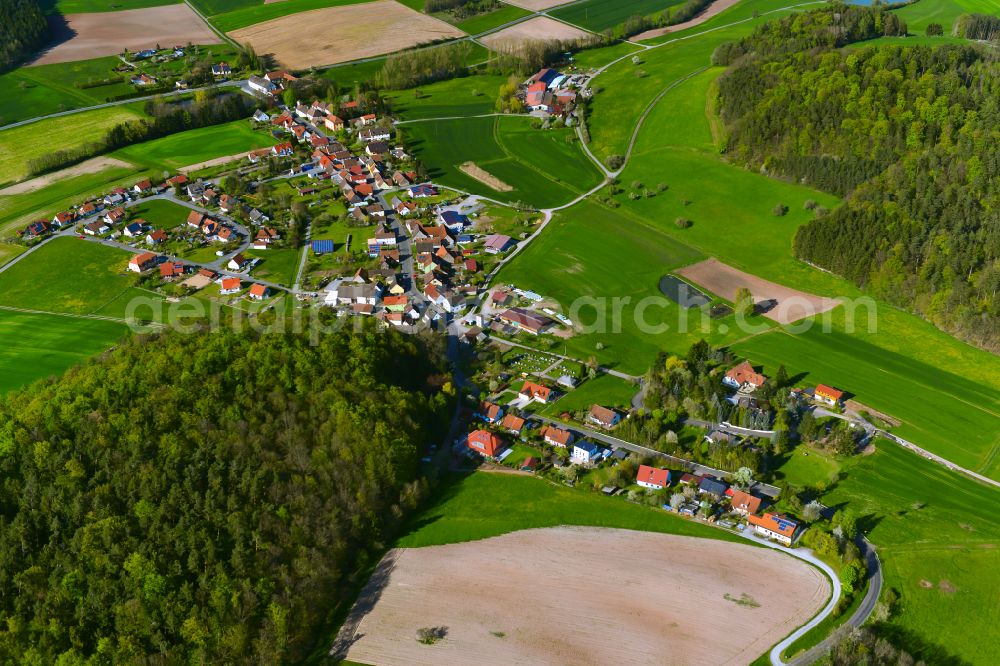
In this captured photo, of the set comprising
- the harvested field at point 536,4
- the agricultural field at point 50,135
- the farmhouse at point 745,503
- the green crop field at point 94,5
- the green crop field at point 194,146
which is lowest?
the farmhouse at point 745,503

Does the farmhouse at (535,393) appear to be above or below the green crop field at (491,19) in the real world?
below

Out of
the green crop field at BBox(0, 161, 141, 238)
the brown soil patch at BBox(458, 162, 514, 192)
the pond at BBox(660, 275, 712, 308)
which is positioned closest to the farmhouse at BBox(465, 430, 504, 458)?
the pond at BBox(660, 275, 712, 308)

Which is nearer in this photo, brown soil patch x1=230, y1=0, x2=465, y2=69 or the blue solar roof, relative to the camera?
the blue solar roof

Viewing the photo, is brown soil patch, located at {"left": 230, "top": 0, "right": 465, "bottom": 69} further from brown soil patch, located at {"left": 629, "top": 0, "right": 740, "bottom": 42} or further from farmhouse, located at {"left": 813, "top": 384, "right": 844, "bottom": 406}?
farmhouse, located at {"left": 813, "top": 384, "right": 844, "bottom": 406}

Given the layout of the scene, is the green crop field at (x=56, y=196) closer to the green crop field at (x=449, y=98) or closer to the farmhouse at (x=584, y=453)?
the green crop field at (x=449, y=98)

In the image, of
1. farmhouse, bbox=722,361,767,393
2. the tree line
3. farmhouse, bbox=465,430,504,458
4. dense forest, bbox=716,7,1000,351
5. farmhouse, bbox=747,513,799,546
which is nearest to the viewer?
farmhouse, bbox=747,513,799,546

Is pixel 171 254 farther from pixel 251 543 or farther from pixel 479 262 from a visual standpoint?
pixel 251 543

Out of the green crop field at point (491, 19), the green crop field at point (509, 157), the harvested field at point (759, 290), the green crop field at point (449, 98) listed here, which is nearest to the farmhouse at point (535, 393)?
the harvested field at point (759, 290)
